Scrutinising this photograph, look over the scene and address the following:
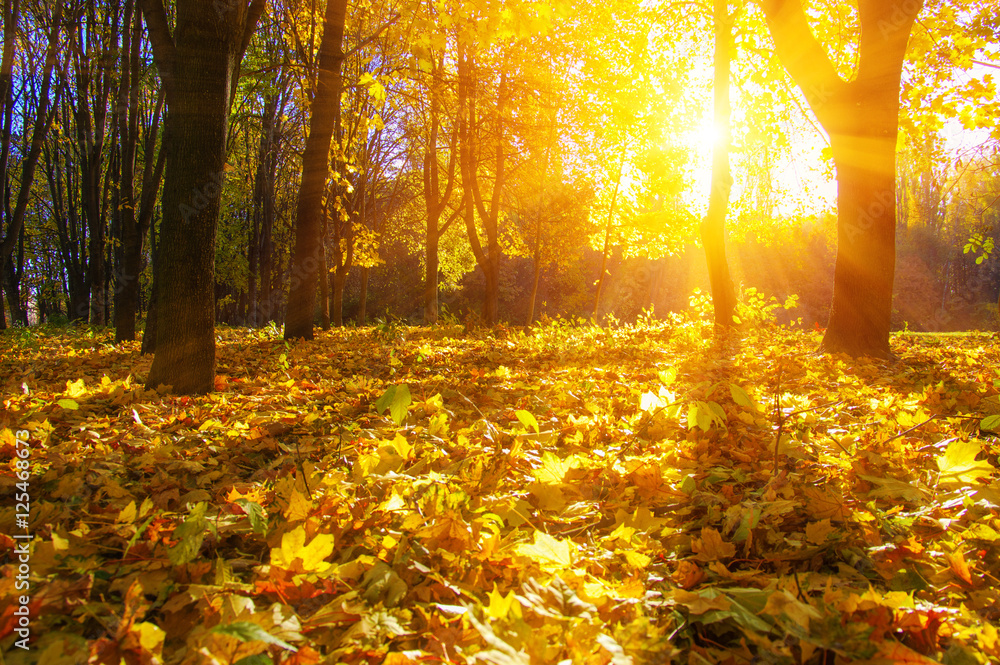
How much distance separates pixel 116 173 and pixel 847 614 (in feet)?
62.4

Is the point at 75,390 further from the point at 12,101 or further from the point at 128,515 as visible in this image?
the point at 12,101

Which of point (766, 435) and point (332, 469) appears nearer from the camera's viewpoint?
point (332, 469)

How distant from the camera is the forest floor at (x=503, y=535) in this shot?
991 mm

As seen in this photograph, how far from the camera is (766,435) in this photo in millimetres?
2434

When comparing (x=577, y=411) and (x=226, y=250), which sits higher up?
(x=226, y=250)

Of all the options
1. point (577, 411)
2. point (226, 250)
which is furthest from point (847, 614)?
point (226, 250)

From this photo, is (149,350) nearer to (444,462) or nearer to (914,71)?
(444,462)

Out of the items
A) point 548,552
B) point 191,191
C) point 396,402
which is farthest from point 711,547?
point 191,191

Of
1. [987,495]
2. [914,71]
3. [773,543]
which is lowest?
[773,543]

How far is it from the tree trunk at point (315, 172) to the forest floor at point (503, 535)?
480 centimetres

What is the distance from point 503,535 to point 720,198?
7.90 metres

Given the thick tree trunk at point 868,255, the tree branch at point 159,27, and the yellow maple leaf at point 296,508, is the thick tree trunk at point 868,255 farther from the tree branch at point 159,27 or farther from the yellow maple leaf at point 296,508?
the tree branch at point 159,27

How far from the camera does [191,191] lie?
145 inches

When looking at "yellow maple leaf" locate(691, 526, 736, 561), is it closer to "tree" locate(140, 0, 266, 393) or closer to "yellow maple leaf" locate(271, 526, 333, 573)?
"yellow maple leaf" locate(271, 526, 333, 573)
